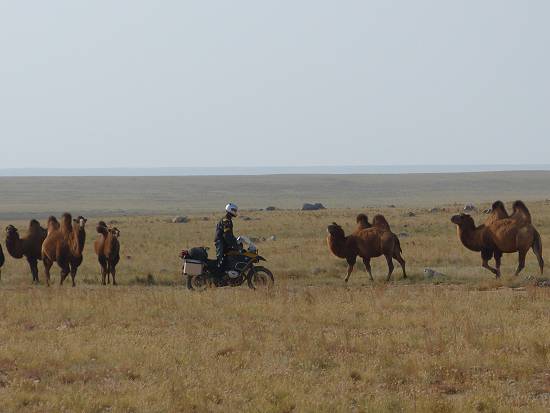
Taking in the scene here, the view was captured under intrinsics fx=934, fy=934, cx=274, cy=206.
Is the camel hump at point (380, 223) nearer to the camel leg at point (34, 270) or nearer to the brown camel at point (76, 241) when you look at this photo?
the brown camel at point (76, 241)

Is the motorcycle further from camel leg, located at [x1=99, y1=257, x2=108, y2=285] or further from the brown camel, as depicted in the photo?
camel leg, located at [x1=99, y1=257, x2=108, y2=285]

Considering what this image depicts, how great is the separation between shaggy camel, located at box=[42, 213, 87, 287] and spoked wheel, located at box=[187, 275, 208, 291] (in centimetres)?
304

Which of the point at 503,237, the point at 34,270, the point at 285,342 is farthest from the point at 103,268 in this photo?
the point at 285,342

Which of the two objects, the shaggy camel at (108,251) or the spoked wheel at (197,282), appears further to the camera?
the shaggy camel at (108,251)

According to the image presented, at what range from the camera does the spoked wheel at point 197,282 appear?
19.7 meters

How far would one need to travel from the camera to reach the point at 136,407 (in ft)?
31.0

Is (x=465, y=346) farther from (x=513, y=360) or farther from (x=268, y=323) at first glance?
(x=268, y=323)

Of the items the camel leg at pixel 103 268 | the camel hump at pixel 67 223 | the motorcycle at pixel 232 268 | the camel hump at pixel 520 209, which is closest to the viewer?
the motorcycle at pixel 232 268

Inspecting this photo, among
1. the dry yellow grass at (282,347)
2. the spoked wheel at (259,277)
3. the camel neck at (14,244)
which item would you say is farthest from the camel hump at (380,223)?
the camel neck at (14,244)

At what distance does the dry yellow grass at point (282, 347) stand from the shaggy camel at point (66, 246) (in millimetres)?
859

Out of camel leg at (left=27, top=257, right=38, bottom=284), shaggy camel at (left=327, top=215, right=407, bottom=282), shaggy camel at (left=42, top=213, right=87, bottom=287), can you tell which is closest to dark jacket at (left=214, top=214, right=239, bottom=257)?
shaggy camel at (left=327, top=215, right=407, bottom=282)

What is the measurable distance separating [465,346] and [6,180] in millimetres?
149042

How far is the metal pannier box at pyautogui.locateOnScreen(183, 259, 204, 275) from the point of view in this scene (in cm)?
1905

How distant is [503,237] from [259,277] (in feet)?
19.7
